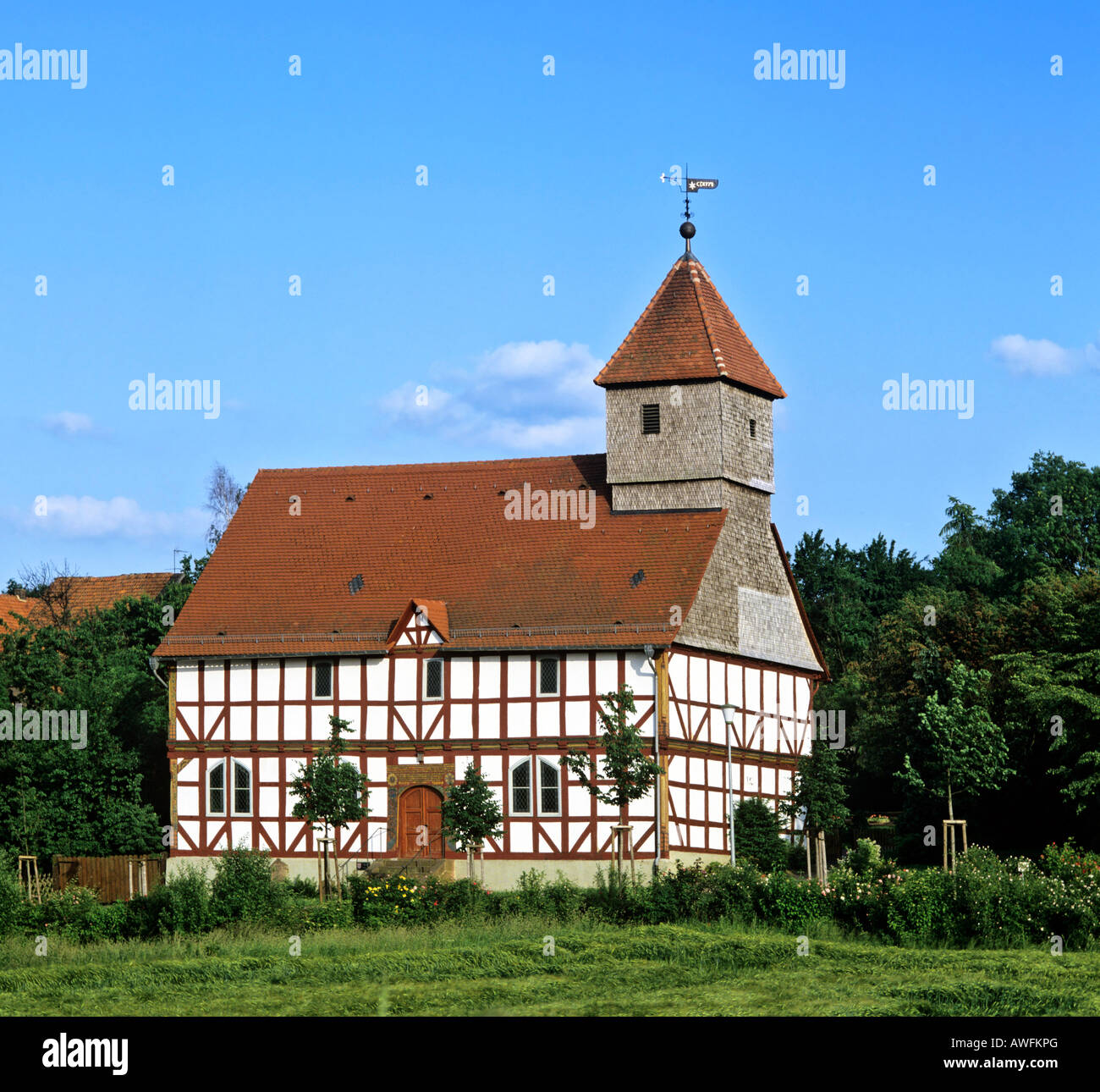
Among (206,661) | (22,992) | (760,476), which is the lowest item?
(22,992)

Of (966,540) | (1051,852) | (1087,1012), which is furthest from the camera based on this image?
(966,540)

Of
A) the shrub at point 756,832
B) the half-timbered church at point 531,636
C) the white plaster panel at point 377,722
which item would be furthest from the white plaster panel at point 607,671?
the white plaster panel at point 377,722

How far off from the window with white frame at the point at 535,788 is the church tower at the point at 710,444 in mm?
5419

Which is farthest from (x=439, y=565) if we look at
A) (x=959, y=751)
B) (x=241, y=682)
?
(x=959, y=751)

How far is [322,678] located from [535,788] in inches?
241

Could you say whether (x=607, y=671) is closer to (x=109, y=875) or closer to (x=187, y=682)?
(x=187, y=682)

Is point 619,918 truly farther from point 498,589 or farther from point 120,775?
point 120,775

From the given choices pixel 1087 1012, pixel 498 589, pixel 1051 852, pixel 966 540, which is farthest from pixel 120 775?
pixel 966 540

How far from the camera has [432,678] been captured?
43812 millimetres

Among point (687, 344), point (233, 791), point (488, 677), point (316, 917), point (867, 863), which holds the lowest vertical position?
point (316, 917)
